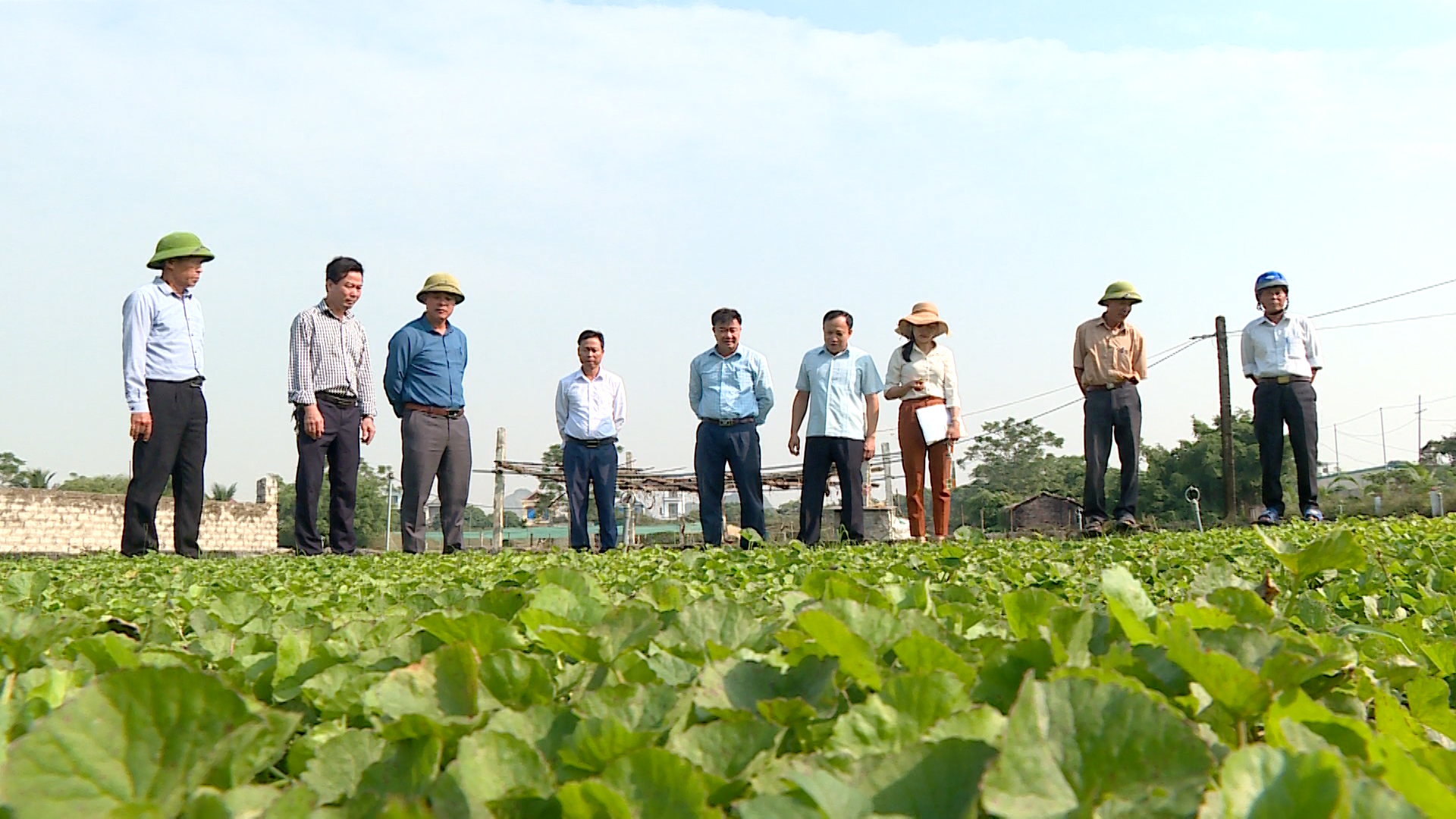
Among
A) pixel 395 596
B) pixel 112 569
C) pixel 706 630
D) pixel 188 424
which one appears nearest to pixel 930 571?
pixel 395 596

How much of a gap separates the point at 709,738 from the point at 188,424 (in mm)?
6770

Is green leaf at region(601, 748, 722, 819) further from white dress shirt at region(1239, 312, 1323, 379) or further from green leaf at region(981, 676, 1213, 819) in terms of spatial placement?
white dress shirt at region(1239, 312, 1323, 379)

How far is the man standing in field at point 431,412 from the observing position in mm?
7547

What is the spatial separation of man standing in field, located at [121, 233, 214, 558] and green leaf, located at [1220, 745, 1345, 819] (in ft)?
22.0

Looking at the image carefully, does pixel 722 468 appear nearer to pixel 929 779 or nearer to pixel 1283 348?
pixel 1283 348

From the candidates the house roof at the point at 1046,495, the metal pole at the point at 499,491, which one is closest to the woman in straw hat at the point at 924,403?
the metal pole at the point at 499,491

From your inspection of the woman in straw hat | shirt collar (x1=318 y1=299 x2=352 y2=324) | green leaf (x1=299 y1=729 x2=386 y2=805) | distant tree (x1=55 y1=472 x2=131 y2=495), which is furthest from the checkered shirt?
distant tree (x1=55 y1=472 x2=131 y2=495)

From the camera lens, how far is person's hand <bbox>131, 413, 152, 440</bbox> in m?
6.27

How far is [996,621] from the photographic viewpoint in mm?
1514

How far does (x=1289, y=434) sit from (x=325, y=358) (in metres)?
7.43

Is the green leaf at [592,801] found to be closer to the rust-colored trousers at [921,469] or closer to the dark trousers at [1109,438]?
the rust-colored trousers at [921,469]

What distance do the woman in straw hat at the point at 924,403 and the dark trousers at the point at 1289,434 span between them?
2721mm

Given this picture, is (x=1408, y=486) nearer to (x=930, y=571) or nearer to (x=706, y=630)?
(x=930, y=571)

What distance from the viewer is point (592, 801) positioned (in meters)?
0.64
